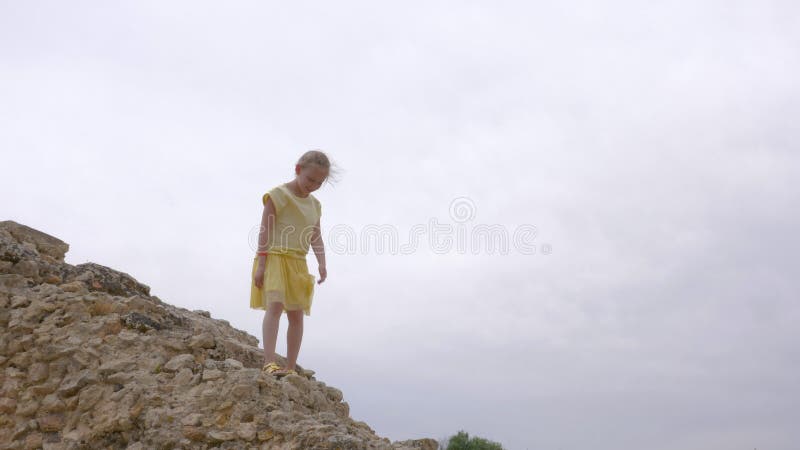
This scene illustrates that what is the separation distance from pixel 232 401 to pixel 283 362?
1.86m

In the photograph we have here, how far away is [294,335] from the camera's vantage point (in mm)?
5848

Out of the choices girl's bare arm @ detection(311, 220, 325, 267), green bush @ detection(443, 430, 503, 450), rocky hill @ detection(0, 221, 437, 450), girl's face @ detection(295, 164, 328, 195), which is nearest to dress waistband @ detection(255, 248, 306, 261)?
girl's bare arm @ detection(311, 220, 325, 267)

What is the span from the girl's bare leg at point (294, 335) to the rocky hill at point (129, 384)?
234 millimetres

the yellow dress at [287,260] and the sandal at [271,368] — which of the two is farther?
the yellow dress at [287,260]

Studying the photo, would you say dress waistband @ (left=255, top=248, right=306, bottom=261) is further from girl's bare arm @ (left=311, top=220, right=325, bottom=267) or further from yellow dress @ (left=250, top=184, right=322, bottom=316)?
girl's bare arm @ (left=311, top=220, right=325, bottom=267)

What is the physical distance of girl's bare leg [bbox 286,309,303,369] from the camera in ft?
19.1

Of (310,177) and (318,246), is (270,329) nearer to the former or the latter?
(318,246)

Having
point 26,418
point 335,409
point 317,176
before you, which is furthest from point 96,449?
point 317,176

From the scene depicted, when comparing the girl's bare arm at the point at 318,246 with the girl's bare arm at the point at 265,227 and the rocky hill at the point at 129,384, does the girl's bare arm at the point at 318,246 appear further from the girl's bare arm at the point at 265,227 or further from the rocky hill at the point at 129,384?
the rocky hill at the point at 129,384

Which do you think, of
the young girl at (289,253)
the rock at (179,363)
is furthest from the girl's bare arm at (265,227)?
the rock at (179,363)

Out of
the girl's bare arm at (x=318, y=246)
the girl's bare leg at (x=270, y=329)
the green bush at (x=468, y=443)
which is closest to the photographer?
the girl's bare leg at (x=270, y=329)

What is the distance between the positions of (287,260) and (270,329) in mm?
547

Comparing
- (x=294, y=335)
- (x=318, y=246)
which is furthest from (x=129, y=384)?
(x=318, y=246)

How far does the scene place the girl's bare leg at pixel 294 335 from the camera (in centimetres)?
582
